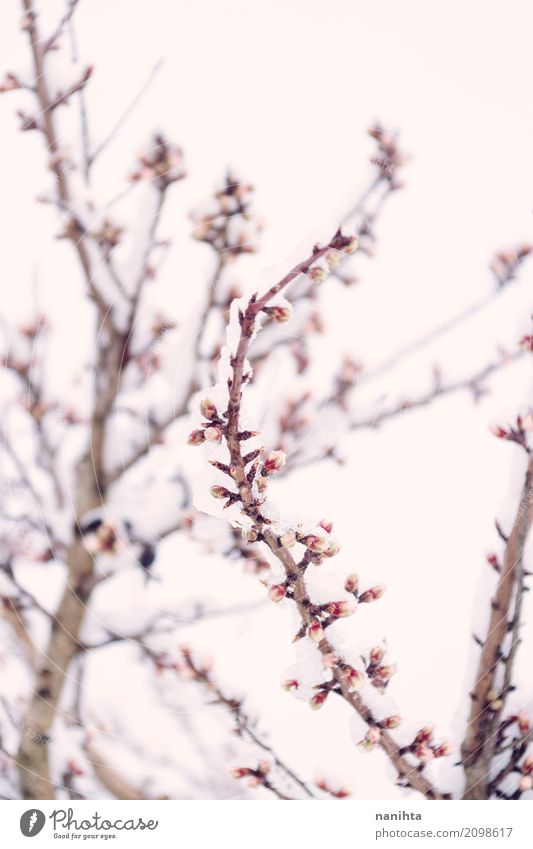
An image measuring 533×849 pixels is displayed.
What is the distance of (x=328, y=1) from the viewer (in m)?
0.73

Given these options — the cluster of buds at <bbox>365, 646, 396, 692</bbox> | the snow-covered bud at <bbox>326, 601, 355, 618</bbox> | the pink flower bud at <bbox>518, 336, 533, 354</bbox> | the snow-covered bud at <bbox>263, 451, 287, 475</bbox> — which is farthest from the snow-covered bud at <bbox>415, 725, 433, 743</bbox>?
the pink flower bud at <bbox>518, 336, 533, 354</bbox>

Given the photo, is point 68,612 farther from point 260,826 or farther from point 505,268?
point 505,268

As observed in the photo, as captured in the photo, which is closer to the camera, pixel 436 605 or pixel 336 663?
pixel 336 663

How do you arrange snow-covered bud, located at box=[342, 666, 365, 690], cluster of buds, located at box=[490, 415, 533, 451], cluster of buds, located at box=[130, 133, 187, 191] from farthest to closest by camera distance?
cluster of buds, located at box=[130, 133, 187, 191] < cluster of buds, located at box=[490, 415, 533, 451] < snow-covered bud, located at box=[342, 666, 365, 690]

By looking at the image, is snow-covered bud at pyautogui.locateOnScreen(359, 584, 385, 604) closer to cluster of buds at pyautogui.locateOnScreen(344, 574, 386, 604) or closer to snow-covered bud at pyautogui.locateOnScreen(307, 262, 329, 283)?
cluster of buds at pyautogui.locateOnScreen(344, 574, 386, 604)

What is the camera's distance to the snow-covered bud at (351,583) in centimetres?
48

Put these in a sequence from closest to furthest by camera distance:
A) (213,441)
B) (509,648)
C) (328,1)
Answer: (213,441), (509,648), (328,1)

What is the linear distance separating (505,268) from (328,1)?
0.38 m

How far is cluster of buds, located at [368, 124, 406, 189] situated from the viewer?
741 millimetres

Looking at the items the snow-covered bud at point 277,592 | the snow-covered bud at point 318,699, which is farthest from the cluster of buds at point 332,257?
the snow-covered bud at point 318,699

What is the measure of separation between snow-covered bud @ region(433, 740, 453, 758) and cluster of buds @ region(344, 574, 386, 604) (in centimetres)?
24

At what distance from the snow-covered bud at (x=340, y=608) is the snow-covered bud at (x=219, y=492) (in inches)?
4.9

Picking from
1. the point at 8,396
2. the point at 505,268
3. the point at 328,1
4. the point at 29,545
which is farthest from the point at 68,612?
the point at 328,1

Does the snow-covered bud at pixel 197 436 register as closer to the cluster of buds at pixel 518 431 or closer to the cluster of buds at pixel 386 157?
the cluster of buds at pixel 518 431
